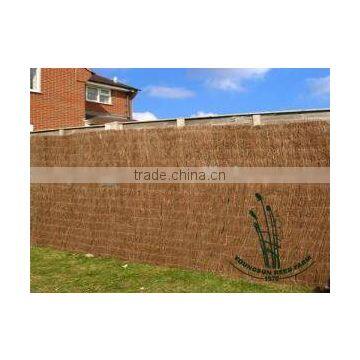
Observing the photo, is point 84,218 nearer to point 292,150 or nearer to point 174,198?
point 174,198

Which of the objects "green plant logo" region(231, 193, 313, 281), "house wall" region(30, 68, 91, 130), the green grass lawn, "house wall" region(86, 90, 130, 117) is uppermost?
"house wall" region(86, 90, 130, 117)

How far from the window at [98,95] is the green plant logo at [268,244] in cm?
1414

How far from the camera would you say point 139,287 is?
6066 millimetres

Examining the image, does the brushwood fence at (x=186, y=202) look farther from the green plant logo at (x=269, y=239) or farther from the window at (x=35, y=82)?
the window at (x=35, y=82)

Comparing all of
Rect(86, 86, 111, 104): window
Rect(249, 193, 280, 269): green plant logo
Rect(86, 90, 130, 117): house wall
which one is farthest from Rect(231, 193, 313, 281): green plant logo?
Rect(86, 90, 130, 117): house wall

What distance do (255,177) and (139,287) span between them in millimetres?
2479

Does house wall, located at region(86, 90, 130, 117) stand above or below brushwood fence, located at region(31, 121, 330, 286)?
above

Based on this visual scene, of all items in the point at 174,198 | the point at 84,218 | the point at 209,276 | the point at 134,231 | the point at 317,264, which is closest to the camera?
the point at 317,264

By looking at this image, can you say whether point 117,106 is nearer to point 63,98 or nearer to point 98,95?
point 98,95

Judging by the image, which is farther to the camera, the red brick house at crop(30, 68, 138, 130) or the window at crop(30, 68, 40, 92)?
the red brick house at crop(30, 68, 138, 130)

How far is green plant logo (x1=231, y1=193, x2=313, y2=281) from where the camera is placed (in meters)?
6.02

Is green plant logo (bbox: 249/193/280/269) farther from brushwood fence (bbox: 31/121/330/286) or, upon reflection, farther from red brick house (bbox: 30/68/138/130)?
red brick house (bbox: 30/68/138/130)

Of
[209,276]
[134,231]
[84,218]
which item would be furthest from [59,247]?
[209,276]

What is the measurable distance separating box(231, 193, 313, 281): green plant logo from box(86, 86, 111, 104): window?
14144mm
